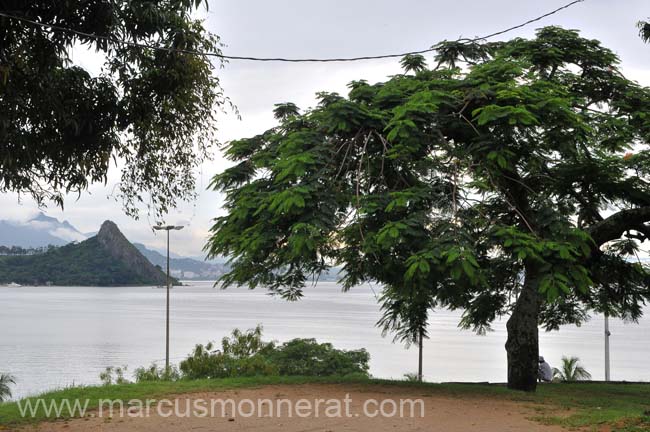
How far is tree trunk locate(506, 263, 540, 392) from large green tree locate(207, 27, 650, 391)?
3cm

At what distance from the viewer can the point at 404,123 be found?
13219 mm

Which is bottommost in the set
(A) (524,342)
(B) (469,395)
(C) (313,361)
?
(C) (313,361)

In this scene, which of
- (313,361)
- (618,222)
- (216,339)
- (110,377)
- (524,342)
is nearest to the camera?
(524,342)

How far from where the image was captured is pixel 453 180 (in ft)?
46.0

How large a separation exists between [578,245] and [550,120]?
225cm

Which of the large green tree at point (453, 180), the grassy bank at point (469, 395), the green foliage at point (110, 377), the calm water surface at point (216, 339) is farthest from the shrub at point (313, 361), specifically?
the calm water surface at point (216, 339)

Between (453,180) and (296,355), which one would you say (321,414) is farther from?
(296,355)

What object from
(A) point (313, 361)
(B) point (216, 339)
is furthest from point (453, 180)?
(B) point (216, 339)

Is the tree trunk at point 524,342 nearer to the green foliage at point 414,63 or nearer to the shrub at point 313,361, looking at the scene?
the green foliage at point 414,63

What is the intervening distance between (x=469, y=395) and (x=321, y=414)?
3864 mm

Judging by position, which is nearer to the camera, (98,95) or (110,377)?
(98,95)

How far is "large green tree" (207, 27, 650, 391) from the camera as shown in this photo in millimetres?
13102

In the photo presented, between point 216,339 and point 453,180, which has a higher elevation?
point 453,180

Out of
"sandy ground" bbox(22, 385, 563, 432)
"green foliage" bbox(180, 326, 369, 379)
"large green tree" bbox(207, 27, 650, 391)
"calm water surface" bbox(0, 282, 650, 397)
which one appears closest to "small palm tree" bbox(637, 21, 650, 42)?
"large green tree" bbox(207, 27, 650, 391)
